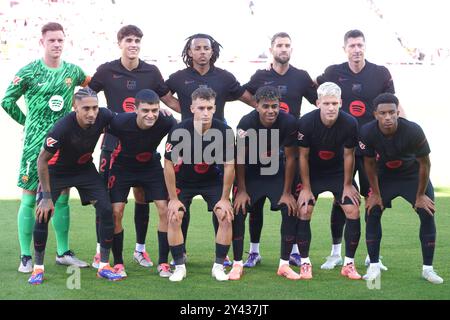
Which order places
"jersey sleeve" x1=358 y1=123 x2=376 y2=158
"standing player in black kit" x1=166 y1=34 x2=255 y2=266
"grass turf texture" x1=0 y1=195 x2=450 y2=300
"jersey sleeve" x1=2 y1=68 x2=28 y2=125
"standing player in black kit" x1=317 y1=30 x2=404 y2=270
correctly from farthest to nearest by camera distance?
"standing player in black kit" x1=317 y1=30 x2=404 y2=270 < "standing player in black kit" x1=166 y1=34 x2=255 y2=266 < "jersey sleeve" x1=2 y1=68 x2=28 y2=125 < "jersey sleeve" x1=358 y1=123 x2=376 y2=158 < "grass turf texture" x1=0 y1=195 x2=450 y2=300

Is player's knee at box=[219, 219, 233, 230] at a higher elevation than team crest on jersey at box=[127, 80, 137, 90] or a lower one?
lower

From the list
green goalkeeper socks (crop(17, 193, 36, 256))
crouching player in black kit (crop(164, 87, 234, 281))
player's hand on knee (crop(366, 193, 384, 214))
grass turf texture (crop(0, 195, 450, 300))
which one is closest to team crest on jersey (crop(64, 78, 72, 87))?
green goalkeeper socks (crop(17, 193, 36, 256))

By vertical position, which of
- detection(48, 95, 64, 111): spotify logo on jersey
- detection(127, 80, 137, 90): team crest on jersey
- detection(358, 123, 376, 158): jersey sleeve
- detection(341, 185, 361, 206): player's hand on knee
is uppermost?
detection(127, 80, 137, 90): team crest on jersey

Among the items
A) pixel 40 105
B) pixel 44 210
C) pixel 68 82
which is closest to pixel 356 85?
pixel 68 82

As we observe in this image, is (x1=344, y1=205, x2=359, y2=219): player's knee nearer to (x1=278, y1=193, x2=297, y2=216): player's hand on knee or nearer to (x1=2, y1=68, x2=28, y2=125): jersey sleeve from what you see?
(x1=278, y1=193, x2=297, y2=216): player's hand on knee

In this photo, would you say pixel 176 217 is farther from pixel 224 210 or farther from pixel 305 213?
pixel 305 213

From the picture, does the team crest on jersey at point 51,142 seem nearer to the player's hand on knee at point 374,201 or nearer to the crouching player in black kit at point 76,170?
the crouching player in black kit at point 76,170

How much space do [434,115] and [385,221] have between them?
40.4 ft

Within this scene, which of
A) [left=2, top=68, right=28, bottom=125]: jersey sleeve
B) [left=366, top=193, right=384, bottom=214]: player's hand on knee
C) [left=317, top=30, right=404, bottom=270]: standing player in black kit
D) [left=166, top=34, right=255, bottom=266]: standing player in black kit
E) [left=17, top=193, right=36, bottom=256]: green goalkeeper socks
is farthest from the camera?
[left=317, top=30, right=404, bottom=270]: standing player in black kit

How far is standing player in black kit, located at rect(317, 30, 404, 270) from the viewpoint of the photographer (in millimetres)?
6508

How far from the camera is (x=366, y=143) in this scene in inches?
227

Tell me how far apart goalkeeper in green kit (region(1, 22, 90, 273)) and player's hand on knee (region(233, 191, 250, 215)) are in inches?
51.7

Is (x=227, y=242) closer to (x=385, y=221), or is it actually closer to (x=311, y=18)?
(x=385, y=221)

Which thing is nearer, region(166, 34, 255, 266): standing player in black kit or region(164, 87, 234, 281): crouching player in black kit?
region(164, 87, 234, 281): crouching player in black kit
